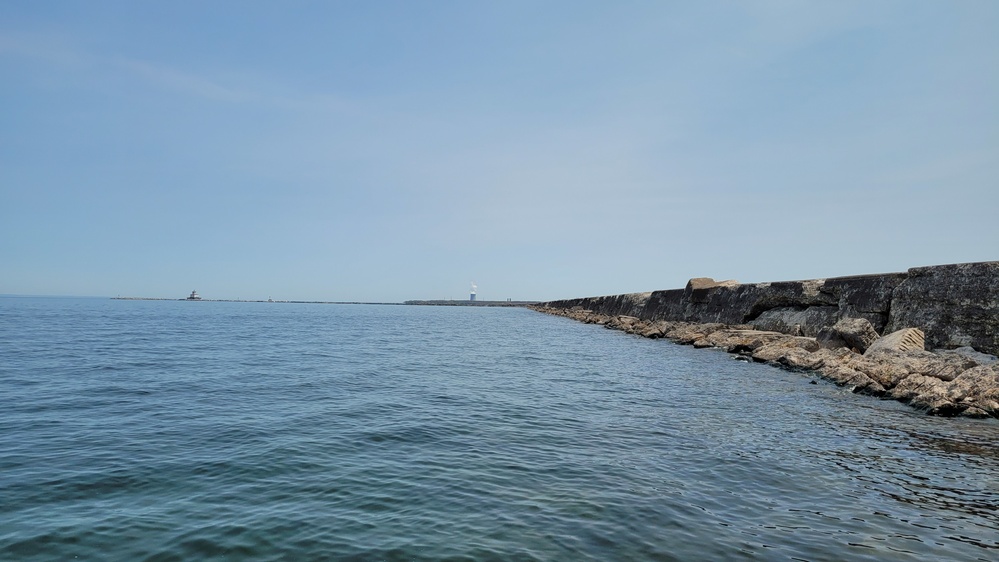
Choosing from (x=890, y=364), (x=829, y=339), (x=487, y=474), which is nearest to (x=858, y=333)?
(x=829, y=339)

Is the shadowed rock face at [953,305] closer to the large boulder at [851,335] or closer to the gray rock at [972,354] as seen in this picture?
the gray rock at [972,354]

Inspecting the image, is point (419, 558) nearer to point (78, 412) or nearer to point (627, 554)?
point (627, 554)

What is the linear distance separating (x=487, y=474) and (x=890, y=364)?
34.6 ft

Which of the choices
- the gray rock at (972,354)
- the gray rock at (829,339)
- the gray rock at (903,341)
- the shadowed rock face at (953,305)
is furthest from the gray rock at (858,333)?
the gray rock at (972,354)

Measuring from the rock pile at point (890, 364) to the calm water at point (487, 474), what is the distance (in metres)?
0.69

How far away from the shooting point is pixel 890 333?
14297mm

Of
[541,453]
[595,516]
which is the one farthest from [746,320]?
[595,516]

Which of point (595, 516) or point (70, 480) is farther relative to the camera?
point (70, 480)

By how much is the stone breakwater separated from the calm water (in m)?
1.01

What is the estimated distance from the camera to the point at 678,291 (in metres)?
34.3

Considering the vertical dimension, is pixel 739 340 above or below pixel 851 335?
below

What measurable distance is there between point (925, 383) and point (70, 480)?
44.7 feet

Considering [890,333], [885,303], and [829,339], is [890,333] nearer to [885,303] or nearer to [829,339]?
[885,303]

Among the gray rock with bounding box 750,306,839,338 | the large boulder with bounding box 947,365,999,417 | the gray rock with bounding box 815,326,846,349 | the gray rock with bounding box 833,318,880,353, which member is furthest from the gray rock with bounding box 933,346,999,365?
the gray rock with bounding box 750,306,839,338
